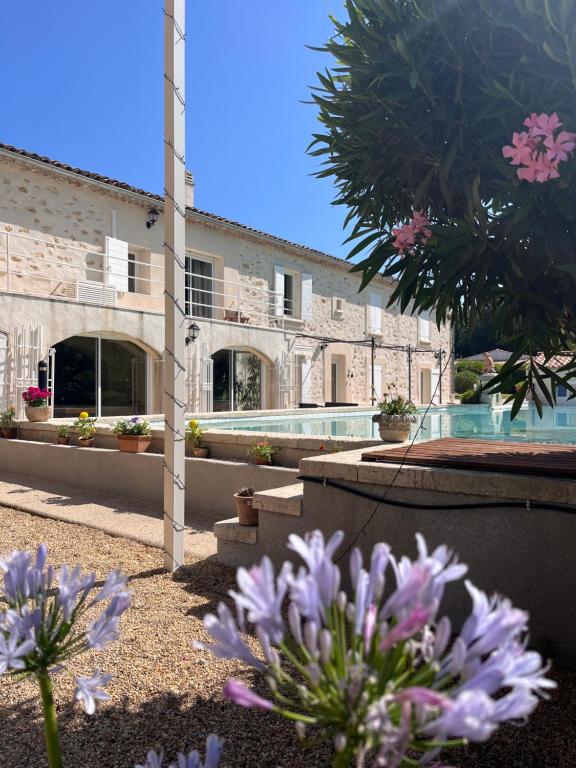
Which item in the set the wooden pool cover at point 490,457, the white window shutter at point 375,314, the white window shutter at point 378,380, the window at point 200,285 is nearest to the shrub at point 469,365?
the white window shutter at point 375,314

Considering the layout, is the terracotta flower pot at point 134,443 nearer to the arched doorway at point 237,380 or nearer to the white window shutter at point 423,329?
the arched doorway at point 237,380

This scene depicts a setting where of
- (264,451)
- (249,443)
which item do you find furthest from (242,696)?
(249,443)

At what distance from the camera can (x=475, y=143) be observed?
6.86 ft

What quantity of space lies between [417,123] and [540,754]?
7.44 ft

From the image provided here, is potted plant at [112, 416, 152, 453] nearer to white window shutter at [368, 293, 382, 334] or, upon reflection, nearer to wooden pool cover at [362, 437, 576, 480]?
wooden pool cover at [362, 437, 576, 480]

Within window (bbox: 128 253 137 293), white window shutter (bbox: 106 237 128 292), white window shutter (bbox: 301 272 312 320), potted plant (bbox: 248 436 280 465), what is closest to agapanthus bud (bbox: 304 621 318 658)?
potted plant (bbox: 248 436 280 465)

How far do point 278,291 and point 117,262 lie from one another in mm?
5991

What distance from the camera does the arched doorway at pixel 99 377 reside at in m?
13.2

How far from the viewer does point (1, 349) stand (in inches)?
445

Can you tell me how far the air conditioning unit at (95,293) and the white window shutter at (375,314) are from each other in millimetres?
11682

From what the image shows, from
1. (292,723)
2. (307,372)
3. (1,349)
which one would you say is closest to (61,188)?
(1,349)

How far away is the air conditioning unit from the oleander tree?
11.9 metres

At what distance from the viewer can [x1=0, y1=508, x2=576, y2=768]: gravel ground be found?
6.20ft

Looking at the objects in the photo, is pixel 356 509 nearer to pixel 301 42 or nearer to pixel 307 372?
pixel 301 42
